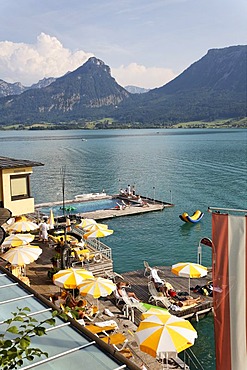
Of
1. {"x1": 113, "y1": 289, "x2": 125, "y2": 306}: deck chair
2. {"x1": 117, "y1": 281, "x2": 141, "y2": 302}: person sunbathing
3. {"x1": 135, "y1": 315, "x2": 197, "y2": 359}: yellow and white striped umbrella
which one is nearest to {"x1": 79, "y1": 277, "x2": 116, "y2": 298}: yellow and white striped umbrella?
{"x1": 113, "y1": 289, "x2": 125, "y2": 306}: deck chair

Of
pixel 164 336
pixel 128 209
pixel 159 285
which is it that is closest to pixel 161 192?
pixel 128 209

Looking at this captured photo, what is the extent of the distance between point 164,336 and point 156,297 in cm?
561

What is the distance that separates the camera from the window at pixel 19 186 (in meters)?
17.9

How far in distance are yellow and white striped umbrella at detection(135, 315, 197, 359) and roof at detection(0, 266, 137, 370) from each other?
4.20 meters

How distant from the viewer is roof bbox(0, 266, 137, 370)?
5242 mm

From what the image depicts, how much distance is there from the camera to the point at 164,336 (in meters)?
10.3

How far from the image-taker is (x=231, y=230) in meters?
5.92

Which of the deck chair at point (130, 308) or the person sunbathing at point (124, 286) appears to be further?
the person sunbathing at point (124, 286)

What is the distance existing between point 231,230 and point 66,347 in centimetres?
299

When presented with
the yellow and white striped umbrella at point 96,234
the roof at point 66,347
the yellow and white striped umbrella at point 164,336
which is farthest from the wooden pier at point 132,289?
the roof at point 66,347

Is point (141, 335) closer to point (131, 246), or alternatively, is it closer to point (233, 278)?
point (233, 278)

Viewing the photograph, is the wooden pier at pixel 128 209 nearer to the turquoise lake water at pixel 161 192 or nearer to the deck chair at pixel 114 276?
the turquoise lake water at pixel 161 192

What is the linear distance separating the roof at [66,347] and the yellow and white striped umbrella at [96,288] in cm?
661

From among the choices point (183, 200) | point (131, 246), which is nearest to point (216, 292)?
point (131, 246)
